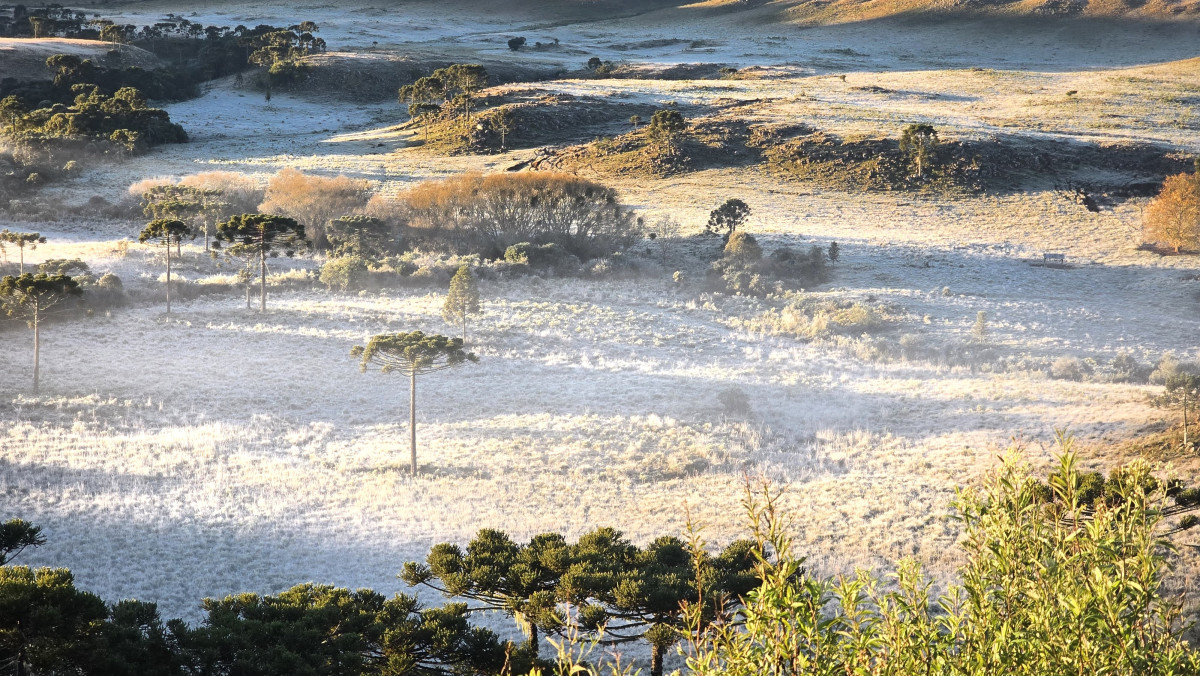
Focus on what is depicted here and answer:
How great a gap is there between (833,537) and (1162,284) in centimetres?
3120

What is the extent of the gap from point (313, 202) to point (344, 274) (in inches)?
497

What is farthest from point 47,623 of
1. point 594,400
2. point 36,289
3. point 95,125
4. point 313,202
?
point 95,125

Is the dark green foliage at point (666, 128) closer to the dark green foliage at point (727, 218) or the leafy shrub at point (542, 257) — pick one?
the dark green foliage at point (727, 218)

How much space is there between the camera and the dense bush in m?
48.7

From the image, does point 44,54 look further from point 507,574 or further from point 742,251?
point 507,574

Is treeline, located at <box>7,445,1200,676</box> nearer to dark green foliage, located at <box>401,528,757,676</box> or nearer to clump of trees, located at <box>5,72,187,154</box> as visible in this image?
dark green foliage, located at <box>401,528,757,676</box>

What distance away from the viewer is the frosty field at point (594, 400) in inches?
683

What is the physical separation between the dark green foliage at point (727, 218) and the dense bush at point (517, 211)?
4.05 meters

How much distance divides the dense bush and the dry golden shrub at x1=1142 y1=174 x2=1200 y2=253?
25607 mm

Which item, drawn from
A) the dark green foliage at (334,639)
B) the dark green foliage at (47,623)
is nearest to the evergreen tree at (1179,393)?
the dark green foliage at (334,639)

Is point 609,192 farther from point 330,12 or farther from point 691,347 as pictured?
point 330,12

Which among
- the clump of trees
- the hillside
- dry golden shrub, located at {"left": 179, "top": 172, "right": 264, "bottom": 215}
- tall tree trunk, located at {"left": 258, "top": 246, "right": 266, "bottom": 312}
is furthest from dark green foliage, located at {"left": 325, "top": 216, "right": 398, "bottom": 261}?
the hillside

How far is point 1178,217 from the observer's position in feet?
143

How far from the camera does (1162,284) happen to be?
40000 millimetres
